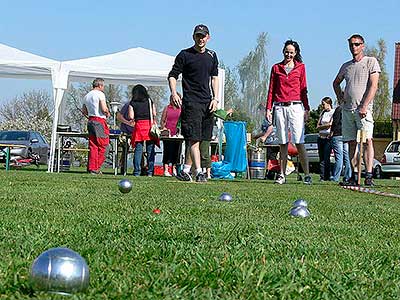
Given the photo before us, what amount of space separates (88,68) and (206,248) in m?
16.2

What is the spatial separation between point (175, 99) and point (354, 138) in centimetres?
266

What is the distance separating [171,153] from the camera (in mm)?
17234

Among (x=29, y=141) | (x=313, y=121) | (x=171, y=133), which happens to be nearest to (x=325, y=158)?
(x=171, y=133)

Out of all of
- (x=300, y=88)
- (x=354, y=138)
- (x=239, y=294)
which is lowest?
(x=239, y=294)

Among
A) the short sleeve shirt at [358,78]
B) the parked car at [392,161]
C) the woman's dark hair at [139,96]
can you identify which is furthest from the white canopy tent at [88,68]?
the parked car at [392,161]

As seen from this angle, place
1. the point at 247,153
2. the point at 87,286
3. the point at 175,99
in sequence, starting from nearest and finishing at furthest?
the point at 87,286
the point at 175,99
the point at 247,153

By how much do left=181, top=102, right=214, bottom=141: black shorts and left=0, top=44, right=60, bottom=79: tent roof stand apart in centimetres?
867

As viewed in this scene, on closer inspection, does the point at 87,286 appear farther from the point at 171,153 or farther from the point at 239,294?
the point at 171,153

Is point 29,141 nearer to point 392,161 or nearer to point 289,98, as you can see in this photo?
point 392,161

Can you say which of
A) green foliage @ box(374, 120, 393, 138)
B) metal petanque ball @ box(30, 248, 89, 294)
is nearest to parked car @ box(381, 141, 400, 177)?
green foliage @ box(374, 120, 393, 138)

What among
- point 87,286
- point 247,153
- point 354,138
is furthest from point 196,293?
point 247,153

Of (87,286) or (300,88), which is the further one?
(300,88)

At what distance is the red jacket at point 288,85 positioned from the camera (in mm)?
11523

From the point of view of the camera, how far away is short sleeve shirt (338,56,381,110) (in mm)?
11023
